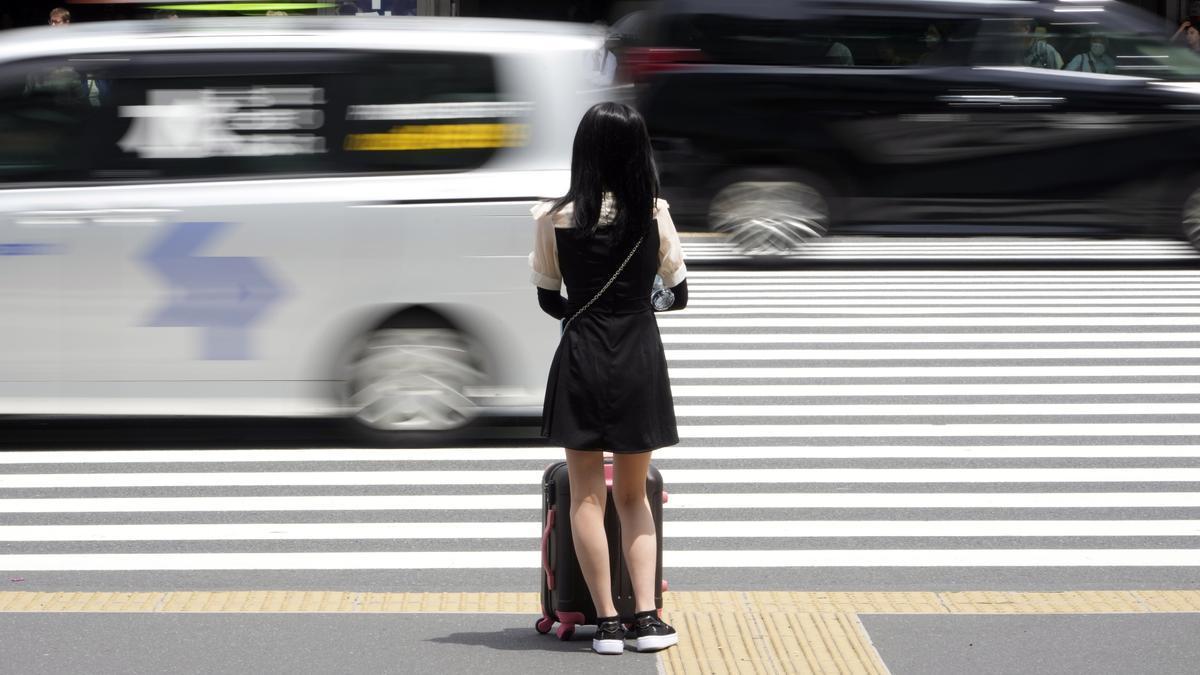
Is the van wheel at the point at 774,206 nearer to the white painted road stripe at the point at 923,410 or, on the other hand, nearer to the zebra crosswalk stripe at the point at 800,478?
the zebra crosswalk stripe at the point at 800,478

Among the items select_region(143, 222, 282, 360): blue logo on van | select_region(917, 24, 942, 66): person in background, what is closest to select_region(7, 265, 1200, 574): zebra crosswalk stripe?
select_region(143, 222, 282, 360): blue logo on van

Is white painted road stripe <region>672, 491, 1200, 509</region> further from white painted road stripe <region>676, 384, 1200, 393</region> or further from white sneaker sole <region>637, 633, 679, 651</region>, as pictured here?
white sneaker sole <region>637, 633, 679, 651</region>

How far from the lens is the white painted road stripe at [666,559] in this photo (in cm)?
654

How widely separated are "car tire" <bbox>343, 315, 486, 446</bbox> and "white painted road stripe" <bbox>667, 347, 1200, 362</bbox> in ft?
7.83

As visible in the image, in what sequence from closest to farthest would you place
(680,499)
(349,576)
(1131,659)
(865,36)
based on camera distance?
(1131,659) → (349,576) → (680,499) → (865,36)

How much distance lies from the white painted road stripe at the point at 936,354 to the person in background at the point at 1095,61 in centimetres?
399

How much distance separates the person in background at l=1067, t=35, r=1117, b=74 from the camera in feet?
46.8

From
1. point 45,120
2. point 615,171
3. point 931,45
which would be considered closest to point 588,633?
point 615,171

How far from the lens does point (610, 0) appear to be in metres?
30.1

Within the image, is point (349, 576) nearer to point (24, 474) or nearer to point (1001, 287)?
point (24, 474)

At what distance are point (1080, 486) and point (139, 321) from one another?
4.17m

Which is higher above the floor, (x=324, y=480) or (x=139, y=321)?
(x=139, y=321)

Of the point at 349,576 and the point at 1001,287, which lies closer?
the point at 349,576

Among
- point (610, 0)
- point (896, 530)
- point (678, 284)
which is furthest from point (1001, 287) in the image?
point (610, 0)
